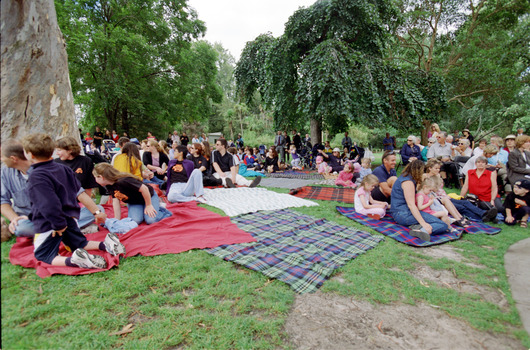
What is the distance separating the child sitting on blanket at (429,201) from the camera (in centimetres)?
390

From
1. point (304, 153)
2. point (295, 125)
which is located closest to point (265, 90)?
point (295, 125)

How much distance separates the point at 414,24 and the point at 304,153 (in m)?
9.71

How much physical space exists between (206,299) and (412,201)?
3.21 meters

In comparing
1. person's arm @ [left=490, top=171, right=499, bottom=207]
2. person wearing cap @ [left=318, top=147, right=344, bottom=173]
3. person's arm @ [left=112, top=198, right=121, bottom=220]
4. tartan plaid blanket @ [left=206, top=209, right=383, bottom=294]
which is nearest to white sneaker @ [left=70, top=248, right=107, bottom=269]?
tartan plaid blanket @ [left=206, top=209, right=383, bottom=294]

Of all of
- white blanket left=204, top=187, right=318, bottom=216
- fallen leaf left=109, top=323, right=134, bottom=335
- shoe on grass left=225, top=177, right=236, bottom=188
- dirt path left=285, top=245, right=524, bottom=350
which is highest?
shoe on grass left=225, top=177, right=236, bottom=188

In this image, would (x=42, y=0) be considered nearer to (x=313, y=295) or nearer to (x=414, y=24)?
(x=313, y=295)

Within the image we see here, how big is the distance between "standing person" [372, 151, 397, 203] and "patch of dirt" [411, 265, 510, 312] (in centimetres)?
204

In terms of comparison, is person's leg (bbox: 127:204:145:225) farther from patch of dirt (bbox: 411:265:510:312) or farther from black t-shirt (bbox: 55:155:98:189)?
patch of dirt (bbox: 411:265:510:312)

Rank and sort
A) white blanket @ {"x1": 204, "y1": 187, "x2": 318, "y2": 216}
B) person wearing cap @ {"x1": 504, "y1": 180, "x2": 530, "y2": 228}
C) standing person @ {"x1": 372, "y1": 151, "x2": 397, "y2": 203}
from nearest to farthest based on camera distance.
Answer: person wearing cap @ {"x1": 504, "y1": 180, "x2": 530, "y2": 228}, standing person @ {"x1": 372, "y1": 151, "x2": 397, "y2": 203}, white blanket @ {"x1": 204, "y1": 187, "x2": 318, "y2": 216}

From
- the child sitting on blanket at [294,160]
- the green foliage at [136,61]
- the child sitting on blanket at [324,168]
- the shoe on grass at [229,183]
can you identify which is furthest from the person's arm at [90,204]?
the green foliage at [136,61]

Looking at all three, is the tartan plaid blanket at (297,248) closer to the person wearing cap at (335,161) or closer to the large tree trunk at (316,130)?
the person wearing cap at (335,161)

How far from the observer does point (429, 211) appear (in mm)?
4000

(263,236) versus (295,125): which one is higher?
(295,125)

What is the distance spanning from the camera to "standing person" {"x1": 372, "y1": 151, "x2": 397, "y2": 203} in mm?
4622
